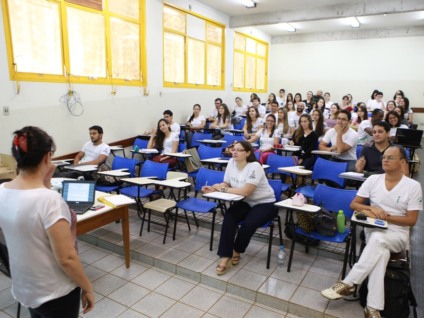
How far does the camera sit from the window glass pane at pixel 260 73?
12.1m

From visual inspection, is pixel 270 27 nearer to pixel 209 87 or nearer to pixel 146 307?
pixel 209 87

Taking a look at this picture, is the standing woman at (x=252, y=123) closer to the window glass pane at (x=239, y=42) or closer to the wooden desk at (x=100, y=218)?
the wooden desk at (x=100, y=218)

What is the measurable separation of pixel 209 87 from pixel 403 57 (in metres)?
6.73

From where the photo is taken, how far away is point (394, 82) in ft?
35.8

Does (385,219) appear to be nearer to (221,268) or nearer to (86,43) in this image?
(221,268)

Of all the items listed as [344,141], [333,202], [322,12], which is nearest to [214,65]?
[322,12]

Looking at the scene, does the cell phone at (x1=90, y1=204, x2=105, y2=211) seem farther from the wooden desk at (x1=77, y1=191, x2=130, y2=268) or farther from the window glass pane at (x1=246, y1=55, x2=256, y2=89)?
the window glass pane at (x1=246, y1=55, x2=256, y2=89)

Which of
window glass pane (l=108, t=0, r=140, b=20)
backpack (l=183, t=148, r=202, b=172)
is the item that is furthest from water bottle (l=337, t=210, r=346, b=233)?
window glass pane (l=108, t=0, r=140, b=20)

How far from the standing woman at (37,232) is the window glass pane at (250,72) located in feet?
34.6

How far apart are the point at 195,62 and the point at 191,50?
338 millimetres

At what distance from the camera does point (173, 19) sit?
7.34 m

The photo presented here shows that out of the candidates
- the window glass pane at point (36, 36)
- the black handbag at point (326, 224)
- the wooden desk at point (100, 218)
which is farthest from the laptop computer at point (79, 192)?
the window glass pane at point (36, 36)

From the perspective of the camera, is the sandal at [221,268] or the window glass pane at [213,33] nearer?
the sandal at [221,268]

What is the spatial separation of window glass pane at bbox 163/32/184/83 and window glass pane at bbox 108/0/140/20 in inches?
37.3
